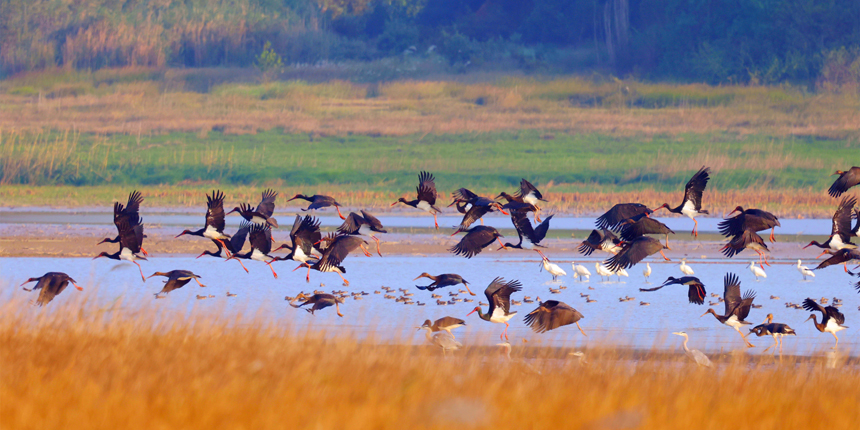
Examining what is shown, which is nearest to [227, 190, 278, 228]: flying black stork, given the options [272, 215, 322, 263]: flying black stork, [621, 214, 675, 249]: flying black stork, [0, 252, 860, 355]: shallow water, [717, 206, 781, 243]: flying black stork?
[272, 215, 322, 263]: flying black stork

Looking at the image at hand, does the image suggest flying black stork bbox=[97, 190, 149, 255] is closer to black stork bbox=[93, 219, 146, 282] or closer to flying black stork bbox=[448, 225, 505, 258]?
black stork bbox=[93, 219, 146, 282]

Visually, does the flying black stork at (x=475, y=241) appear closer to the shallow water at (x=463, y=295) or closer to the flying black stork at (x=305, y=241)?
the shallow water at (x=463, y=295)

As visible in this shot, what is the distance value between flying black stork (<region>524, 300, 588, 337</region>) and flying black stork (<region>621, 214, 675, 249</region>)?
4.49 feet

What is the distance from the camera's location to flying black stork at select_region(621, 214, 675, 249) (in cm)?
1027

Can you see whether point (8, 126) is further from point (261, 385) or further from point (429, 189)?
point (261, 385)

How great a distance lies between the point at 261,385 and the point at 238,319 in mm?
2920

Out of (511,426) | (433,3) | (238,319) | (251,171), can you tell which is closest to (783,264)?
(238,319)

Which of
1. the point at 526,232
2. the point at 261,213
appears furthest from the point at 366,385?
the point at 261,213

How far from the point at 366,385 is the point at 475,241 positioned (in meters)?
3.20

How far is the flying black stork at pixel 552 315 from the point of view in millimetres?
9258

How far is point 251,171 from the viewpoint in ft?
96.8

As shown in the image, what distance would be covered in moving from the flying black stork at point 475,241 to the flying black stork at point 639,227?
126 cm

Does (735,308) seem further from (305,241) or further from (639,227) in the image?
(305,241)

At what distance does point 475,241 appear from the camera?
10508 millimetres
